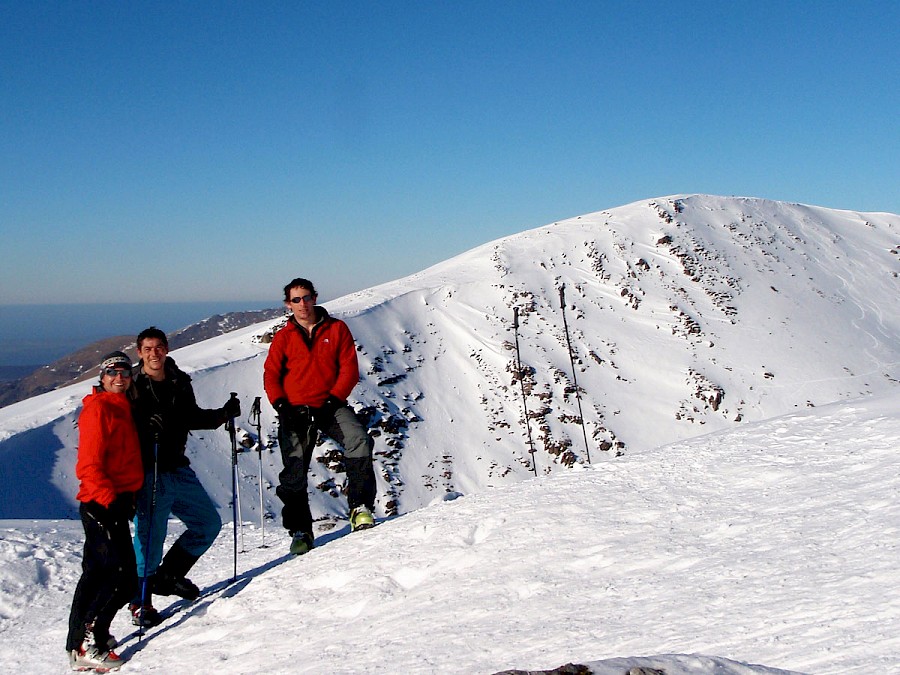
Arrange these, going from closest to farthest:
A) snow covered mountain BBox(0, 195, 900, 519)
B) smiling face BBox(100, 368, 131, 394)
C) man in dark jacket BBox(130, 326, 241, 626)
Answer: smiling face BBox(100, 368, 131, 394) → man in dark jacket BBox(130, 326, 241, 626) → snow covered mountain BBox(0, 195, 900, 519)

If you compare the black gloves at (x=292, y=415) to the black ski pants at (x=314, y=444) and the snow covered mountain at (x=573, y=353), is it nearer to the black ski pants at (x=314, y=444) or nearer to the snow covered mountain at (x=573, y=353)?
the black ski pants at (x=314, y=444)

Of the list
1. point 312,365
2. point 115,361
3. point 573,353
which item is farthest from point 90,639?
point 573,353

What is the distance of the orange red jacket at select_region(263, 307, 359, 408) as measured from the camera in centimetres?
743

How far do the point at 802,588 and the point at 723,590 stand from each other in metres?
0.49

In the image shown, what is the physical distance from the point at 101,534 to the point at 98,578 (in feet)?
1.21

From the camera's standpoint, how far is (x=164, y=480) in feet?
21.1

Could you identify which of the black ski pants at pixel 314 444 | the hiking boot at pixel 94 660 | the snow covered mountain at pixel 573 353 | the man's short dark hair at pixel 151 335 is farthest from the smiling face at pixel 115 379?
the snow covered mountain at pixel 573 353

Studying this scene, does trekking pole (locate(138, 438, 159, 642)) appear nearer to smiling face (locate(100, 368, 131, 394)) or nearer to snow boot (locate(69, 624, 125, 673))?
snow boot (locate(69, 624, 125, 673))

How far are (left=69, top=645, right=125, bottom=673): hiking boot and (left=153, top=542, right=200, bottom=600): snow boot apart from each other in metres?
1.09

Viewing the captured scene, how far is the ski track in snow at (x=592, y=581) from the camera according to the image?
397 cm

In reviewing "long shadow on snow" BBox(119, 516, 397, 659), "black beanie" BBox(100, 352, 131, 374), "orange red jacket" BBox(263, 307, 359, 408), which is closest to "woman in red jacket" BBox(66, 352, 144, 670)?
"black beanie" BBox(100, 352, 131, 374)

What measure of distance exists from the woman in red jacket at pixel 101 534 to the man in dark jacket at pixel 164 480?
1.66 feet

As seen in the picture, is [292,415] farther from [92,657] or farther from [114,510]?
[92,657]

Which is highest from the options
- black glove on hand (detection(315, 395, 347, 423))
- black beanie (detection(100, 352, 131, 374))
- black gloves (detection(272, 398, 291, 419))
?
black beanie (detection(100, 352, 131, 374))
